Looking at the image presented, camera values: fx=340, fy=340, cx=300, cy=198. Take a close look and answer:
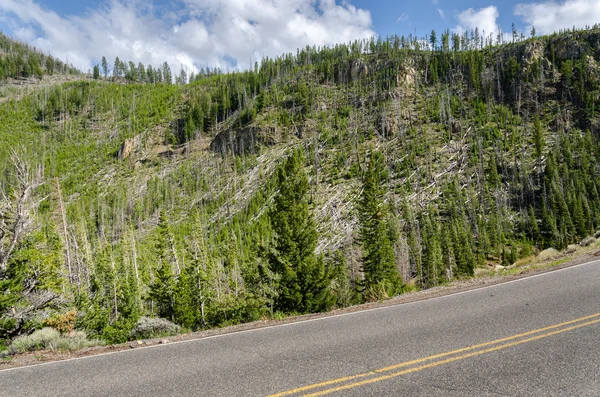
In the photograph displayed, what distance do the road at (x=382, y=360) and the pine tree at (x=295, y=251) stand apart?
11.8 m

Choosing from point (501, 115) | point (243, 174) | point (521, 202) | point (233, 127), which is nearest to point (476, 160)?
point (521, 202)

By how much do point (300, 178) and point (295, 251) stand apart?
4.86m

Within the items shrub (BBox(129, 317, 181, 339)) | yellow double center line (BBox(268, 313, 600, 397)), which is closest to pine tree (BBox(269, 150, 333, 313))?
shrub (BBox(129, 317, 181, 339))

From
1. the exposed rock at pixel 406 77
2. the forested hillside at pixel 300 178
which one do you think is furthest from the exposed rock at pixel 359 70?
the exposed rock at pixel 406 77

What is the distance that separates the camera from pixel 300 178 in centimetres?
2280

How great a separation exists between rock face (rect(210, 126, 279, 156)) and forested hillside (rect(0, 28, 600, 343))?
1.97 ft

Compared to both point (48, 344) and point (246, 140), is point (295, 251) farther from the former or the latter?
point (246, 140)

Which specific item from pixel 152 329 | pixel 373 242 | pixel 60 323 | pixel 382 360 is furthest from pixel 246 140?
pixel 382 360

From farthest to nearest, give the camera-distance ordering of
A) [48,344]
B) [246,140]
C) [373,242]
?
[246,140] < [373,242] < [48,344]

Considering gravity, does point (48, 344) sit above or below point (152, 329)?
above

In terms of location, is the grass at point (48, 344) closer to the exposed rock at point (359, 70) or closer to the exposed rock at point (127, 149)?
the exposed rock at point (127, 149)

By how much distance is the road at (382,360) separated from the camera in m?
4.83

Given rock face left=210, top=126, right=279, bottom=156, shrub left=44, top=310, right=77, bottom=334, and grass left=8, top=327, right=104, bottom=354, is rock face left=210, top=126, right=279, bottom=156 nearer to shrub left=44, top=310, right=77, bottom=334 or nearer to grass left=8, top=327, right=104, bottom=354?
shrub left=44, top=310, right=77, bottom=334

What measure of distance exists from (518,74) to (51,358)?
164 m
